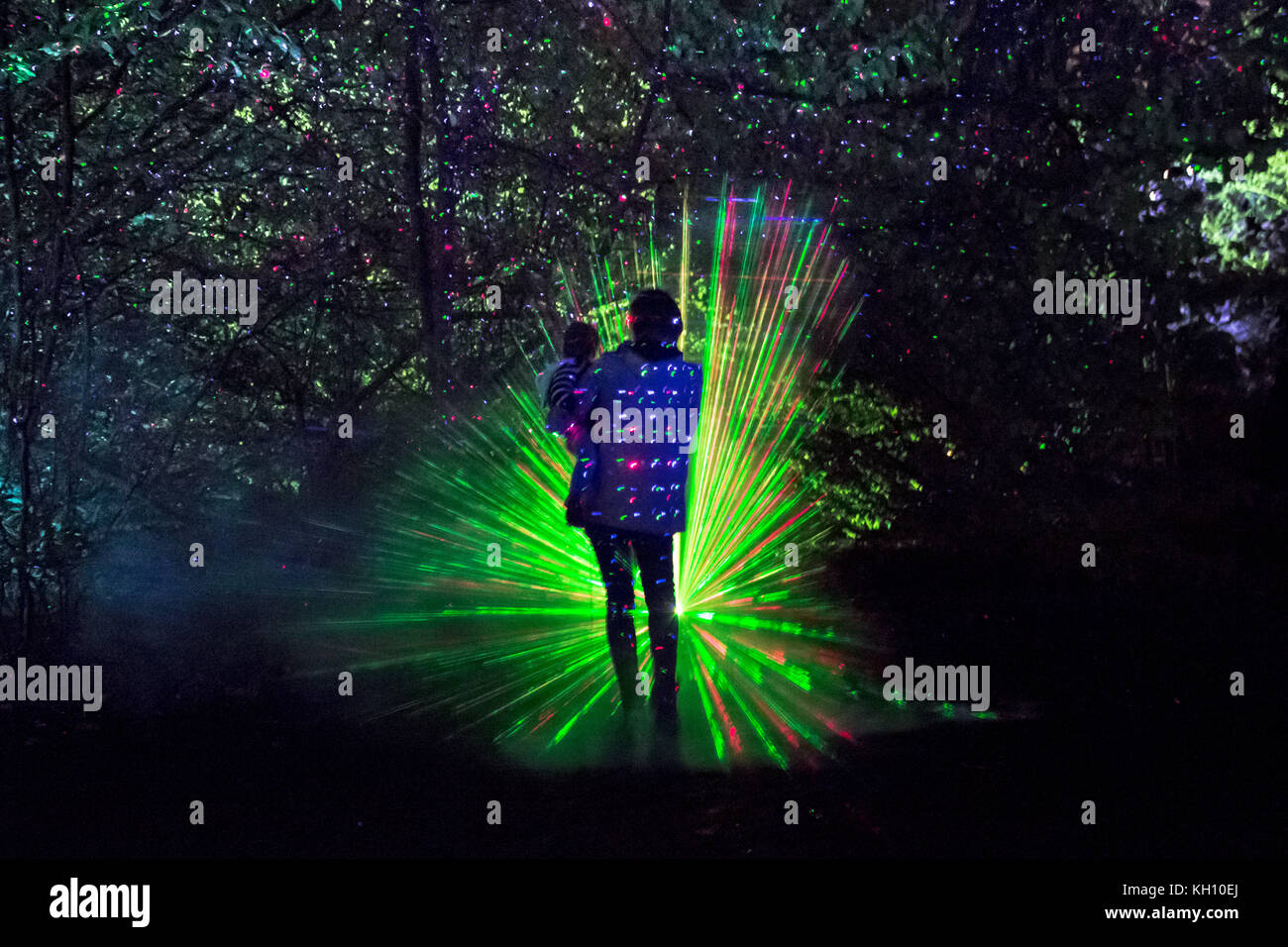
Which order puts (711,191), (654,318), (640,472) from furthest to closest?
(711,191)
(654,318)
(640,472)

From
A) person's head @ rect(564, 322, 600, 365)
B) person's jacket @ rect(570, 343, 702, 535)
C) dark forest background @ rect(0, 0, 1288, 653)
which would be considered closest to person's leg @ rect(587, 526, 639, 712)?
person's jacket @ rect(570, 343, 702, 535)

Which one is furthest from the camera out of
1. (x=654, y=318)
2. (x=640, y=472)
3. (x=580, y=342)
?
(x=580, y=342)

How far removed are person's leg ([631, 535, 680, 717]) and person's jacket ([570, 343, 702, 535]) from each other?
93mm

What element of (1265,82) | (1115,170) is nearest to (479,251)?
(1115,170)

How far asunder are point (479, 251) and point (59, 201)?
2.88m

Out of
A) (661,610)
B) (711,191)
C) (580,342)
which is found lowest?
(661,610)

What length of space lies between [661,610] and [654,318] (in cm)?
143

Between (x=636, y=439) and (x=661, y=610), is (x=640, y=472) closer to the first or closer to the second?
(x=636, y=439)

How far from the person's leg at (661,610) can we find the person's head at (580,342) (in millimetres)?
1031

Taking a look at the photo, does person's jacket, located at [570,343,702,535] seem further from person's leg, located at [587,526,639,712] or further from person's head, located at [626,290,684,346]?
person's leg, located at [587,526,639,712]

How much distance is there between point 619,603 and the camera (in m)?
6.50

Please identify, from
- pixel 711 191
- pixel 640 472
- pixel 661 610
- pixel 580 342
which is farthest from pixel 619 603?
pixel 711 191

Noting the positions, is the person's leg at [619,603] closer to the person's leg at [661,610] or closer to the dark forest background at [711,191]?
the person's leg at [661,610]

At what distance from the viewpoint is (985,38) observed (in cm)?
805
